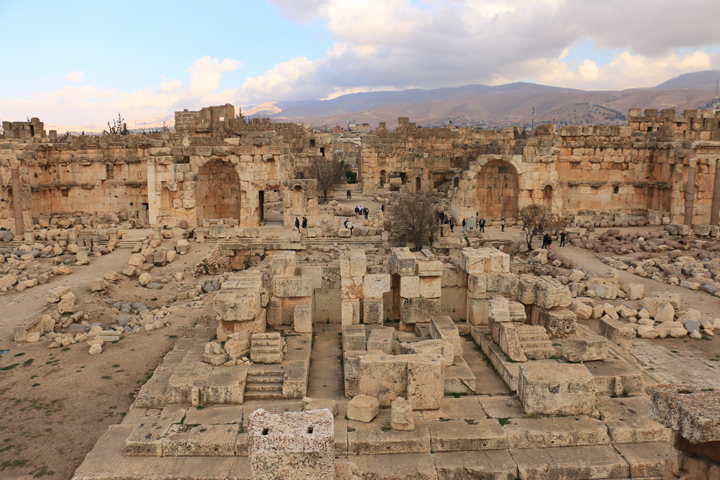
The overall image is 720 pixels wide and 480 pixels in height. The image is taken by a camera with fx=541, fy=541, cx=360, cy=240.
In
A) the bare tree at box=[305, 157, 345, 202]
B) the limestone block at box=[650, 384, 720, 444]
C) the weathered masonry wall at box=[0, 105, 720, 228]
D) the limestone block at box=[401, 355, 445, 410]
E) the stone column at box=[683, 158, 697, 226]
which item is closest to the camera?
the limestone block at box=[650, 384, 720, 444]

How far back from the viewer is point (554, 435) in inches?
275

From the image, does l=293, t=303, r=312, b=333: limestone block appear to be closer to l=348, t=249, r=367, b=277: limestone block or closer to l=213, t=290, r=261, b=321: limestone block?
l=213, t=290, r=261, b=321: limestone block

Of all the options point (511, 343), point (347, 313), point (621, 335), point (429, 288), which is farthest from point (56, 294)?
point (621, 335)

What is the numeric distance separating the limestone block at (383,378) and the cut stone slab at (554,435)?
151cm

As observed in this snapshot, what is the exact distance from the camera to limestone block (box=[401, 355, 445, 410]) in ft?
24.8

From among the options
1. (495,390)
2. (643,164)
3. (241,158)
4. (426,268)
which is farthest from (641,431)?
(643,164)

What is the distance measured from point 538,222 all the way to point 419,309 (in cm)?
1276

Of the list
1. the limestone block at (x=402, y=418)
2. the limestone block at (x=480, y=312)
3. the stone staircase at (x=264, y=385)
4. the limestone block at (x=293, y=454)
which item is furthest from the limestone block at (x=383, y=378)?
the limestone block at (x=480, y=312)

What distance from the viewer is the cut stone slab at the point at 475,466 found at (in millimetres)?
6522

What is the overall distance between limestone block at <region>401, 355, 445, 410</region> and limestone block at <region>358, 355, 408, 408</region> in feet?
0.45

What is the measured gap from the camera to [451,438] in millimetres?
6902

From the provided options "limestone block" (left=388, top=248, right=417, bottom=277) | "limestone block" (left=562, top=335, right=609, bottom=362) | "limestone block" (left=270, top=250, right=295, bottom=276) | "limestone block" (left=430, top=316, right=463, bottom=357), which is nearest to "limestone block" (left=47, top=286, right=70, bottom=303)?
"limestone block" (left=270, top=250, right=295, bottom=276)

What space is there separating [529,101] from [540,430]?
653ft

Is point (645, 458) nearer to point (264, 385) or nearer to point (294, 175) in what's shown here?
point (264, 385)
